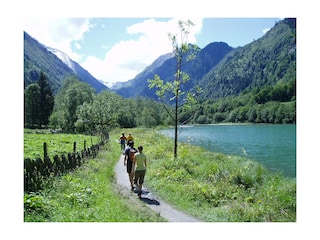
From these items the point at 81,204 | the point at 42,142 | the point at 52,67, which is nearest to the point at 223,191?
the point at 81,204

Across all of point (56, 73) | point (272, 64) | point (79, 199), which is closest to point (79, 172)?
point (79, 199)

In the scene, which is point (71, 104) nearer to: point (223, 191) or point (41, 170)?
point (41, 170)

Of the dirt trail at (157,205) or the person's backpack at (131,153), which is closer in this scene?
the dirt trail at (157,205)

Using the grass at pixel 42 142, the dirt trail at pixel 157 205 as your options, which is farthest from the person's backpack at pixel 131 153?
the grass at pixel 42 142

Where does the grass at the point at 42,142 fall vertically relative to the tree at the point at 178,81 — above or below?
below

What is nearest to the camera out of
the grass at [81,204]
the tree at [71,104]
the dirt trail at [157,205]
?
the grass at [81,204]

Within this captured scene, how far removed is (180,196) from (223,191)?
162 cm

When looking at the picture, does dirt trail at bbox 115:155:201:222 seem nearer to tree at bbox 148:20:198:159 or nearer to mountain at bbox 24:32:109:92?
tree at bbox 148:20:198:159

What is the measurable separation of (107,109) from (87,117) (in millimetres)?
4143

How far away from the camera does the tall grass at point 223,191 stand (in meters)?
10.2

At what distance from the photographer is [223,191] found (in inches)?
474

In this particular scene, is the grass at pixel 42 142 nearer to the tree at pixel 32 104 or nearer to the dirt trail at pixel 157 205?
the tree at pixel 32 104

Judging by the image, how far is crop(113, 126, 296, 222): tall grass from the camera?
33.5ft
